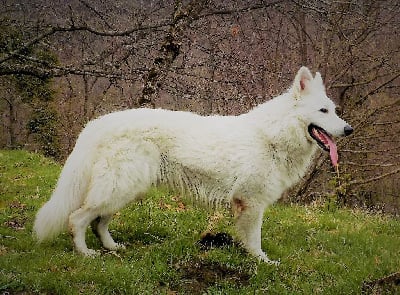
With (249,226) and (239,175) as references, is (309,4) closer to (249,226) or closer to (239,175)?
(239,175)

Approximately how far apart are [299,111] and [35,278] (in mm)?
3526

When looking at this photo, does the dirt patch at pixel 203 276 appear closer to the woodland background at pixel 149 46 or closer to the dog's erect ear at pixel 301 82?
the woodland background at pixel 149 46

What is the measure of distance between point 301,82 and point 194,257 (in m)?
2.48

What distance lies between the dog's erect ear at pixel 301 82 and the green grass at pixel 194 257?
1993 millimetres

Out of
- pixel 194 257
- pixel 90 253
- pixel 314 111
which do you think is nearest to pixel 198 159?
pixel 194 257

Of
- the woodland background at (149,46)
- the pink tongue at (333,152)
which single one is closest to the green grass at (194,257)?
the pink tongue at (333,152)

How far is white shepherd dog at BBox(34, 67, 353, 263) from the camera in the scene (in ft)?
17.6

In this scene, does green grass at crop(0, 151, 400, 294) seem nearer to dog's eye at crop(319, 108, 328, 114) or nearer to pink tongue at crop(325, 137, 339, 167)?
pink tongue at crop(325, 137, 339, 167)

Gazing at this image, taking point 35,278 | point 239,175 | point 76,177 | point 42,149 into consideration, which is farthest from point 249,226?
point 42,149

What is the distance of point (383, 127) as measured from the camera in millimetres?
14156

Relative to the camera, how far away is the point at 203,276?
4.86m

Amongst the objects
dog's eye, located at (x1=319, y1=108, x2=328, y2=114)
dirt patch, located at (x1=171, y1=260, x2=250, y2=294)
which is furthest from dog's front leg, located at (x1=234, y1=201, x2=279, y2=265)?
dog's eye, located at (x1=319, y1=108, x2=328, y2=114)

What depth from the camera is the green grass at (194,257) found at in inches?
179

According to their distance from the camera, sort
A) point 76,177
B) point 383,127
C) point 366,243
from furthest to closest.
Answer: point 383,127
point 366,243
point 76,177
